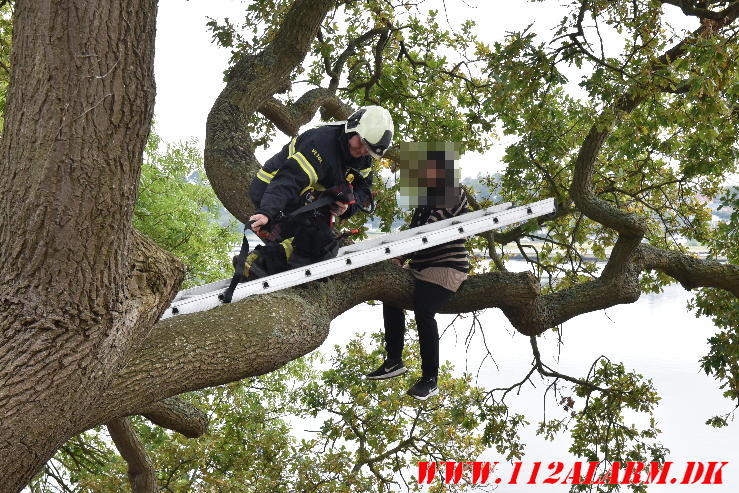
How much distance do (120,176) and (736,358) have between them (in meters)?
6.68

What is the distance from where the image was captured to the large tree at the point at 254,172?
2.80 meters

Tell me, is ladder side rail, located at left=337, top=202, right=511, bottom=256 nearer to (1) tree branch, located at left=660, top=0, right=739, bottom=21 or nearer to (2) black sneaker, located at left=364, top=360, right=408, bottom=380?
(2) black sneaker, located at left=364, top=360, right=408, bottom=380

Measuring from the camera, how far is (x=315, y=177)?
437cm

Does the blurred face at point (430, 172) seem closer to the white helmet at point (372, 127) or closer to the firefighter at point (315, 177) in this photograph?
the firefighter at point (315, 177)

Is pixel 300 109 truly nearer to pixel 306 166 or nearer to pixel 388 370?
pixel 388 370

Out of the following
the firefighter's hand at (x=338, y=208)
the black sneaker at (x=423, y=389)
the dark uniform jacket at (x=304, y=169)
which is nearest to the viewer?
the dark uniform jacket at (x=304, y=169)

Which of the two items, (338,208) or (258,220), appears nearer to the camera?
(258,220)

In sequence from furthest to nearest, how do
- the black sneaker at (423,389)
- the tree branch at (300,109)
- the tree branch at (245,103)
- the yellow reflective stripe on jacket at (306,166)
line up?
the tree branch at (300,109) → the tree branch at (245,103) → the black sneaker at (423,389) → the yellow reflective stripe on jacket at (306,166)

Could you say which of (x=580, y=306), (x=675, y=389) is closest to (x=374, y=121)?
(x=580, y=306)

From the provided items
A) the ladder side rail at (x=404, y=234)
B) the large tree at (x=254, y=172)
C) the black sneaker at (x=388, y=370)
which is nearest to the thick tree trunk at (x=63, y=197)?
the large tree at (x=254, y=172)

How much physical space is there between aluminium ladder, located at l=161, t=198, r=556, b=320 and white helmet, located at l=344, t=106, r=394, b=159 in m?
0.75

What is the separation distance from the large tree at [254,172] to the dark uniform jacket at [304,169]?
24.2 inches

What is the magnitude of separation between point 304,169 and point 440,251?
1.30 meters

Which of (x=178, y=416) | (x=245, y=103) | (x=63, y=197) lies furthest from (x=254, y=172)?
(x=63, y=197)
